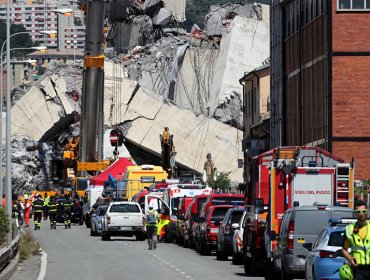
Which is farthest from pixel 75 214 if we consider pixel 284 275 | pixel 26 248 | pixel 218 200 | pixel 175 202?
pixel 284 275

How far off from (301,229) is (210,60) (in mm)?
109068

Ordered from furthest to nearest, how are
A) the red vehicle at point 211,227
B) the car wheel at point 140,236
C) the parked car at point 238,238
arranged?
the car wheel at point 140,236 < the red vehicle at point 211,227 < the parked car at point 238,238

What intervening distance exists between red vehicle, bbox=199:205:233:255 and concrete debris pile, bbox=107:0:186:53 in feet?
370

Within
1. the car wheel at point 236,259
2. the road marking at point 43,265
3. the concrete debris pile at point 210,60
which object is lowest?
the road marking at point 43,265

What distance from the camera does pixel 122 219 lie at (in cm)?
5153

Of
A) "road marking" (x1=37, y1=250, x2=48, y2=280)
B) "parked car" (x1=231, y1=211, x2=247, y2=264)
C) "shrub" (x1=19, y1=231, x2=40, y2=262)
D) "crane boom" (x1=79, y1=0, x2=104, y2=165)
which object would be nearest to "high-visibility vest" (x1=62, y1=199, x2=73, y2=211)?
"crane boom" (x1=79, y1=0, x2=104, y2=165)

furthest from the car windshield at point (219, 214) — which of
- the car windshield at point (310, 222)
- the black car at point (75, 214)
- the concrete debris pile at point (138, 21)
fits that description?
the concrete debris pile at point (138, 21)

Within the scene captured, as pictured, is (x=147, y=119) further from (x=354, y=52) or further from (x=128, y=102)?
(x=354, y=52)

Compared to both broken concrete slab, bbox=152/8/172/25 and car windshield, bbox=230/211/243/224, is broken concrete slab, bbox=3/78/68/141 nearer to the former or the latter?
broken concrete slab, bbox=152/8/172/25

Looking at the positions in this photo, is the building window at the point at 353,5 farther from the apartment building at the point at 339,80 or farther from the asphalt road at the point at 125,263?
the asphalt road at the point at 125,263

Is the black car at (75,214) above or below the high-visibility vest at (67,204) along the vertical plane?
below

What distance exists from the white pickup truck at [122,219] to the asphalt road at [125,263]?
0.68m

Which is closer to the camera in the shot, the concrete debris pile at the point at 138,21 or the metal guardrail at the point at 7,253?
the metal guardrail at the point at 7,253

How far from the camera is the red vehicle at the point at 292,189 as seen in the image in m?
30.0
